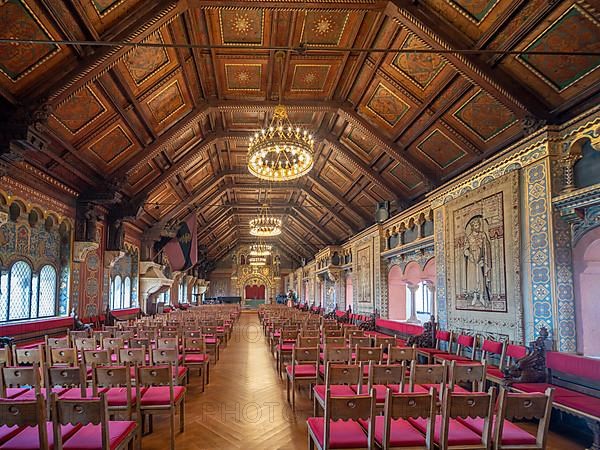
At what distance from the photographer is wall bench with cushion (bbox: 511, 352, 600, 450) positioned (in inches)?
185

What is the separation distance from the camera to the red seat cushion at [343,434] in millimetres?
3193

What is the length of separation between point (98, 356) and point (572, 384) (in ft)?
20.1

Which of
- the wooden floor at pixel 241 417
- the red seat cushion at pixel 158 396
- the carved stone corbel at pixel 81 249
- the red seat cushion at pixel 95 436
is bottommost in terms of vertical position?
the wooden floor at pixel 241 417

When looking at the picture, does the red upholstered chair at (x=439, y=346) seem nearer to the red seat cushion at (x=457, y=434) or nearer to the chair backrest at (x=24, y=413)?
the red seat cushion at (x=457, y=434)

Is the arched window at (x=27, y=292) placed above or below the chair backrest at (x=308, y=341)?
above

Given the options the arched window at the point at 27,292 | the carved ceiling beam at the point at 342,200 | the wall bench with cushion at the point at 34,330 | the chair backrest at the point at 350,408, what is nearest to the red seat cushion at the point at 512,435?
the chair backrest at the point at 350,408

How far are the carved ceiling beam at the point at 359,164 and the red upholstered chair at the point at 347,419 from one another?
9892mm

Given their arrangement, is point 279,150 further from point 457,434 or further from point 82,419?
point 82,419

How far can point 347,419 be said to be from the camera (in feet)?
10.2

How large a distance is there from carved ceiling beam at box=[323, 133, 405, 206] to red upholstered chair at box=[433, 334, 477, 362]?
5186 millimetres

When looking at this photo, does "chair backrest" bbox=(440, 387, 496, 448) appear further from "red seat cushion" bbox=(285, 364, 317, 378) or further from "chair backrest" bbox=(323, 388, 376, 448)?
"red seat cushion" bbox=(285, 364, 317, 378)

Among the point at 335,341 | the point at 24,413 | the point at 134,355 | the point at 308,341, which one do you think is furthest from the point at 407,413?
the point at 335,341

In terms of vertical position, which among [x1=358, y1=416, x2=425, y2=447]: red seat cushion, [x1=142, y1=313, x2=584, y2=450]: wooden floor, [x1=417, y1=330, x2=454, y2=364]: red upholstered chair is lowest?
[x1=142, y1=313, x2=584, y2=450]: wooden floor

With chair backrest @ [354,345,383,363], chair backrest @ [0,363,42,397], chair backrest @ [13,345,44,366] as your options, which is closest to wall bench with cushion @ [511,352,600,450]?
chair backrest @ [354,345,383,363]
